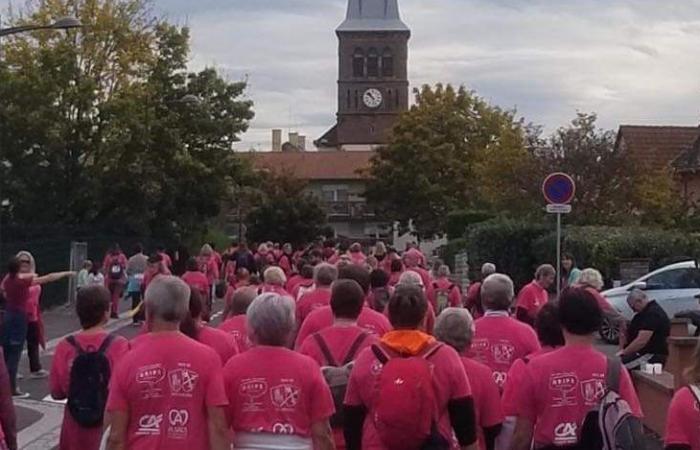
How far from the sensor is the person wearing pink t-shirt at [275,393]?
21.5 feet

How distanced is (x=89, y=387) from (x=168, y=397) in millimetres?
1743

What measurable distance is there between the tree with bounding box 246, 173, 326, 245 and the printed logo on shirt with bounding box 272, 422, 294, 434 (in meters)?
63.4

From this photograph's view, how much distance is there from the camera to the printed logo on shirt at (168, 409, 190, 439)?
6504 mm

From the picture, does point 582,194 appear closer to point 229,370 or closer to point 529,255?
point 529,255

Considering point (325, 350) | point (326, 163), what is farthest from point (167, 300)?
point (326, 163)

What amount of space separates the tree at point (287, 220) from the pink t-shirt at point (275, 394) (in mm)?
63277

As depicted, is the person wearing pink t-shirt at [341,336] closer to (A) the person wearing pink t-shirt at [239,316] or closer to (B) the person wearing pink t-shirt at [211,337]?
(B) the person wearing pink t-shirt at [211,337]

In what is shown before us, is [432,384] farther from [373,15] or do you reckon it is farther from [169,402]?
[373,15]

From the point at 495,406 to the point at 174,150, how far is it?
38494 mm

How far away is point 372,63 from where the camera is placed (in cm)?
13650

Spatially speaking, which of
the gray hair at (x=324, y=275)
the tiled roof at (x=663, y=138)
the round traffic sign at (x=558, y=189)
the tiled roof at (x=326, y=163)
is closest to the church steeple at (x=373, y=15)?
the tiled roof at (x=326, y=163)

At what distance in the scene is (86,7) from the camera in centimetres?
4369

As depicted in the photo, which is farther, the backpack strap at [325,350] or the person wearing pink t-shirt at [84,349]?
the person wearing pink t-shirt at [84,349]

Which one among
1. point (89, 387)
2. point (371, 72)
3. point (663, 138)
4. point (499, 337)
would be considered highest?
point (371, 72)
